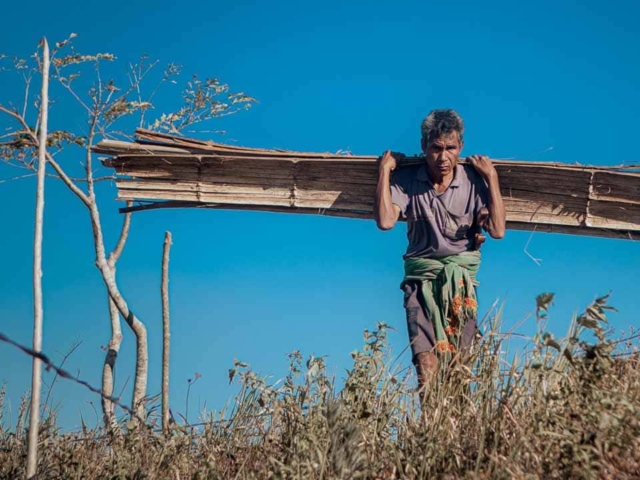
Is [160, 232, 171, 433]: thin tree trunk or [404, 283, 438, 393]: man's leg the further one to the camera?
[160, 232, 171, 433]: thin tree trunk

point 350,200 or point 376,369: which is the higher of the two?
point 350,200

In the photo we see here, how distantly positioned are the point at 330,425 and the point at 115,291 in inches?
390

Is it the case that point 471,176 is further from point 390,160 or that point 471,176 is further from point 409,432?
point 409,432

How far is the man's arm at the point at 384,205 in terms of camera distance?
6.54m

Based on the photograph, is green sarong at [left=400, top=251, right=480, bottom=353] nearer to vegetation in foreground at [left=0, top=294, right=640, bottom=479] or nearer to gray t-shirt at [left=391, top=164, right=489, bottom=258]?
gray t-shirt at [left=391, top=164, right=489, bottom=258]

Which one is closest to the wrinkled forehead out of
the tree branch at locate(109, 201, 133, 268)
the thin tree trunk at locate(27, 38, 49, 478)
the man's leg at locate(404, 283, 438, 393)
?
the man's leg at locate(404, 283, 438, 393)

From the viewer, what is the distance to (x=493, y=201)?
259 inches

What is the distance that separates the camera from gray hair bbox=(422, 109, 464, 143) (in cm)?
652

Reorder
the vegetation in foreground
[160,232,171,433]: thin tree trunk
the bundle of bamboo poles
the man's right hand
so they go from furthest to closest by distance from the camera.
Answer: [160,232,171,433]: thin tree trunk < the bundle of bamboo poles < the man's right hand < the vegetation in foreground

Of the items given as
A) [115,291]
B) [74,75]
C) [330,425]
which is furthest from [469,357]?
[74,75]

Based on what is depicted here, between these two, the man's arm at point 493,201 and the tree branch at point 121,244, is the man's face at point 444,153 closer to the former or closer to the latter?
the man's arm at point 493,201

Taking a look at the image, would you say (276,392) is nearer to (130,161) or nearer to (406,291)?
(406,291)

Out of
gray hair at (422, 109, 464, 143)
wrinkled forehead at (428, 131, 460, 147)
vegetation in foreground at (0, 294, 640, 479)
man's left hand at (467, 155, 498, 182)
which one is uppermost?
gray hair at (422, 109, 464, 143)

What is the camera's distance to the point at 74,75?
1373 cm
